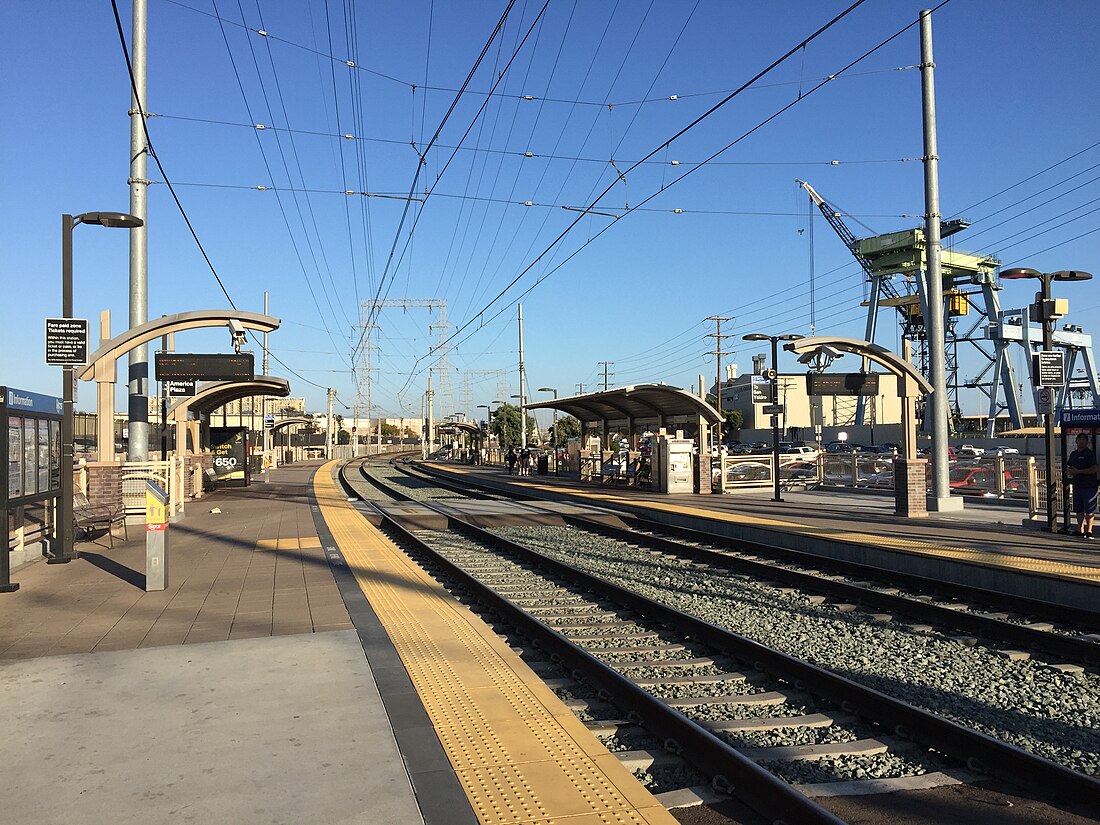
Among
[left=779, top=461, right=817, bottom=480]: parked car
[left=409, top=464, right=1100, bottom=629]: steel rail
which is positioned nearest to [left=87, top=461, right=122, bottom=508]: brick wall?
[left=409, top=464, right=1100, bottom=629]: steel rail

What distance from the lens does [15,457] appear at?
11.3 meters

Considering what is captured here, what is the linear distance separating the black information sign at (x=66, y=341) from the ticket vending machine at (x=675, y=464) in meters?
18.3

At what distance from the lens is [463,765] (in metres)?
4.52

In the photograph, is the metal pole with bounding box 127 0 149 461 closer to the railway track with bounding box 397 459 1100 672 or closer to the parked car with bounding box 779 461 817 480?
the railway track with bounding box 397 459 1100 672

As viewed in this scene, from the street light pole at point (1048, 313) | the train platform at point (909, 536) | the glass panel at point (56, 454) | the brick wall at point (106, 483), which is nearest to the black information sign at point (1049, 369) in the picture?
the street light pole at point (1048, 313)

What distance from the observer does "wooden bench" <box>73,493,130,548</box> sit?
558 inches

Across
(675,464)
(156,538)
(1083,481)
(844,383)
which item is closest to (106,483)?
(156,538)

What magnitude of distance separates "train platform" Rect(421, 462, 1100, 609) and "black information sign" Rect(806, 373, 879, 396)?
282 centimetres

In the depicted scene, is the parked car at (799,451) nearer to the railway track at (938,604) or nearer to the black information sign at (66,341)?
Result: the railway track at (938,604)

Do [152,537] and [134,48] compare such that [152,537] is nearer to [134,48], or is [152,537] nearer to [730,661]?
[730,661]

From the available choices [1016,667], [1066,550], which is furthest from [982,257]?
[1016,667]

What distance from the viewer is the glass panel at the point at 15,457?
11.1m

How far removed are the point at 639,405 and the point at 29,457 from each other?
21162 millimetres

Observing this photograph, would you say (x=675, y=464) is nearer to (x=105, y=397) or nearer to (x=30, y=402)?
(x=105, y=397)
